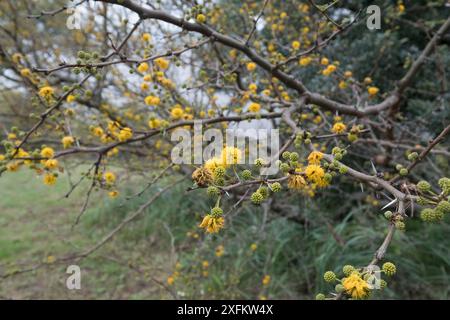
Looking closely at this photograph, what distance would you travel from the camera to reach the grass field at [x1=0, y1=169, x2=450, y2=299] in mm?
3855

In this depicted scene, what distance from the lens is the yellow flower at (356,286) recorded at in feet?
3.67

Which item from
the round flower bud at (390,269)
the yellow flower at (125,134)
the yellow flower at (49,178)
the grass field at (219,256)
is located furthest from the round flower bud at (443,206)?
the grass field at (219,256)

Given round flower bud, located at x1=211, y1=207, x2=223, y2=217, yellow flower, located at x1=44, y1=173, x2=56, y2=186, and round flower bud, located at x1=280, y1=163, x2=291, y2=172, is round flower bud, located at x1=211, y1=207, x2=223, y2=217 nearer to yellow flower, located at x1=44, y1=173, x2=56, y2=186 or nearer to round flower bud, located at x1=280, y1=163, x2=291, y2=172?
round flower bud, located at x1=280, y1=163, x2=291, y2=172

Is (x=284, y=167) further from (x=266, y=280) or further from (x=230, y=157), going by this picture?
(x=266, y=280)

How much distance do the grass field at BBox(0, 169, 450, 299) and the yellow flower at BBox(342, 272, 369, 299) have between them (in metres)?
2.19

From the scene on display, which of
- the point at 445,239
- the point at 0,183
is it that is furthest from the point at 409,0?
the point at 0,183

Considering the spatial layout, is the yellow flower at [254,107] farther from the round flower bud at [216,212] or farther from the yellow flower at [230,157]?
the round flower bud at [216,212]

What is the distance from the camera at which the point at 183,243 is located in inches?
217

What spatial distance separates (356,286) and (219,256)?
3405 mm

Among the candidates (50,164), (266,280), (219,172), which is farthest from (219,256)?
(219,172)

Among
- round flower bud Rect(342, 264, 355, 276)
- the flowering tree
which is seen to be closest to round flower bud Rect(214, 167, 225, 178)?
the flowering tree

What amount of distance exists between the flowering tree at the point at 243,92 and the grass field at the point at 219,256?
36cm
